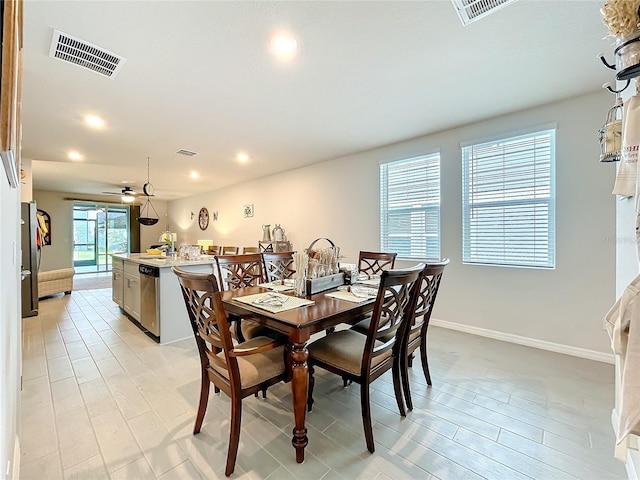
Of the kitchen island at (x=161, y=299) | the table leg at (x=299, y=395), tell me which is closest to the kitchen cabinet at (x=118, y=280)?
the kitchen island at (x=161, y=299)

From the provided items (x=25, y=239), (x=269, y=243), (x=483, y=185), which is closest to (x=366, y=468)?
(x=483, y=185)

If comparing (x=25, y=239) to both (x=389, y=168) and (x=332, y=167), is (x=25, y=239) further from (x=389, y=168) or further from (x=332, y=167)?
(x=389, y=168)

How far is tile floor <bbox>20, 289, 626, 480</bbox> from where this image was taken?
147 cm

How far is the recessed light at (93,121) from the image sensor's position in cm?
309

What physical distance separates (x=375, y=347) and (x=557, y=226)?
2548mm

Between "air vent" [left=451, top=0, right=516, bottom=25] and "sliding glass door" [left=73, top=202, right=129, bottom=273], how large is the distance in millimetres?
11273

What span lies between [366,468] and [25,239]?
5.43 metres

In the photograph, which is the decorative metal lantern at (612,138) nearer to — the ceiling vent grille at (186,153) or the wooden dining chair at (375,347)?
the wooden dining chair at (375,347)

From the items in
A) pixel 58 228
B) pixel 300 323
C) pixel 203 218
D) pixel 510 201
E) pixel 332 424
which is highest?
pixel 203 218

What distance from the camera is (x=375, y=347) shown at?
68.5 inches

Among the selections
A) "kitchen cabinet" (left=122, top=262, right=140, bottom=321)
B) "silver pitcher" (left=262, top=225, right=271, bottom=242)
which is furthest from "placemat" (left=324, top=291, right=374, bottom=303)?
"silver pitcher" (left=262, top=225, right=271, bottom=242)

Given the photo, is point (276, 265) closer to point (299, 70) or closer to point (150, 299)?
point (150, 299)

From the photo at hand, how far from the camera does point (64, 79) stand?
7.69 ft

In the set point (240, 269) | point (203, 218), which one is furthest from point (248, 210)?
point (240, 269)
